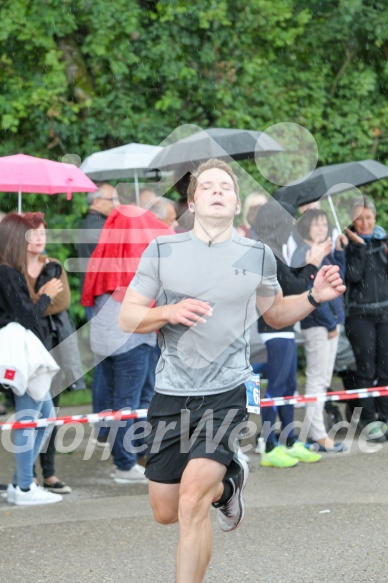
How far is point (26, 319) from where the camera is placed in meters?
7.06

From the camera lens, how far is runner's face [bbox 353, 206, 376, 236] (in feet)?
29.9

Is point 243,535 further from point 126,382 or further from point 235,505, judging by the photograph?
point 126,382

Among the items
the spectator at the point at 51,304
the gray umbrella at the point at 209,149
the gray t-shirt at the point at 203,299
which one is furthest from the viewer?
the gray umbrella at the point at 209,149

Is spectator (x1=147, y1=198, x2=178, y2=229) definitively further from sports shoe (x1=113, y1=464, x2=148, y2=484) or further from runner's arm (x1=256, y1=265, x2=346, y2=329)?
runner's arm (x1=256, y1=265, x2=346, y2=329)

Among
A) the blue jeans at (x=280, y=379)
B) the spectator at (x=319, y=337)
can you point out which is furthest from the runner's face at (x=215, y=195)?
the spectator at (x=319, y=337)

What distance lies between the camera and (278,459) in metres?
8.12

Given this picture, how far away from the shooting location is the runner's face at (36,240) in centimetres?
718

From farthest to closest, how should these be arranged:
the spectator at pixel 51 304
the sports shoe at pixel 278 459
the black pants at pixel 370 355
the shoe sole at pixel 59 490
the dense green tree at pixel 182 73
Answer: the dense green tree at pixel 182 73
the black pants at pixel 370 355
the sports shoe at pixel 278 459
the shoe sole at pixel 59 490
the spectator at pixel 51 304

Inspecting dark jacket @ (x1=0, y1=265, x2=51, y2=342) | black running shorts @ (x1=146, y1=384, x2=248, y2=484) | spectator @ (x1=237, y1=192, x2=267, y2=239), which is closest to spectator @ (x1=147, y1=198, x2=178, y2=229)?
spectator @ (x1=237, y1=192, x2=267, y2=239)

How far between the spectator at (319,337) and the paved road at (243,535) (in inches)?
22.3

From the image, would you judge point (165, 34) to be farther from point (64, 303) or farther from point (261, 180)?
point (64, 303)

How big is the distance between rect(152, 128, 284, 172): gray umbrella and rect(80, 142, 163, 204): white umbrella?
48cm

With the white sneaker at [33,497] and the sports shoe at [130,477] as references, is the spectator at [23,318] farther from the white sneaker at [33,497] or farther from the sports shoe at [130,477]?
the sports shoe at [130,477]

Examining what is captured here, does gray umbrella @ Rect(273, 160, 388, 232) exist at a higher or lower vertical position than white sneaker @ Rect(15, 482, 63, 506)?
higher
